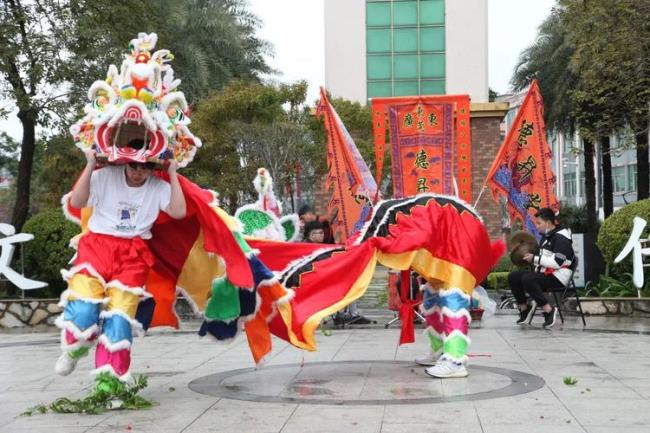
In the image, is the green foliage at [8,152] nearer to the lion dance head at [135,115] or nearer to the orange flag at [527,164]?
the orange flag at [527,164]

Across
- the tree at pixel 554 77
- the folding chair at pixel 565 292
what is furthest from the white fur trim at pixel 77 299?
the tree at pixel 554 77

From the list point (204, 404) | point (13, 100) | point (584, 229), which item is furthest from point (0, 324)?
point (584, 229)

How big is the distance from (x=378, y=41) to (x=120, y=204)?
99.9ft

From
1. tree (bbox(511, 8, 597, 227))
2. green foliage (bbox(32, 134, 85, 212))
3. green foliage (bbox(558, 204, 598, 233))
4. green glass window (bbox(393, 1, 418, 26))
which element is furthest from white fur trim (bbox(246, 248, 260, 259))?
green glass window (bbox(393, 1, 418, 26))

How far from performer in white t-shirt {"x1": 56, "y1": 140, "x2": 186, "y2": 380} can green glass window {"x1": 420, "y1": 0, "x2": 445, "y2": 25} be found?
30094mm

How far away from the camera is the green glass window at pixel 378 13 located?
35938 millimetres

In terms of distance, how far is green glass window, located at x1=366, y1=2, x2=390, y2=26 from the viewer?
35938mm

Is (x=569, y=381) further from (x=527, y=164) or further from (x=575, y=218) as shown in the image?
(x=575, y=218)

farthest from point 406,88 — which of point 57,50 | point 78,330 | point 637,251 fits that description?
point 78,330

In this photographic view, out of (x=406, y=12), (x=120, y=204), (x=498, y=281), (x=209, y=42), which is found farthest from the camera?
(x=406, y=12)

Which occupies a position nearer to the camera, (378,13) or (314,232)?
(314,232)

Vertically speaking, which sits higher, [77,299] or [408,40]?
[408,40]

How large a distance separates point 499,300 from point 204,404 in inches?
476

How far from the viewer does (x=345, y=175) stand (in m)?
11.8
